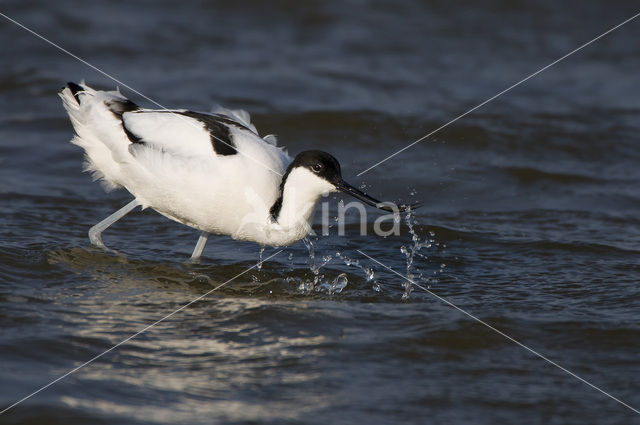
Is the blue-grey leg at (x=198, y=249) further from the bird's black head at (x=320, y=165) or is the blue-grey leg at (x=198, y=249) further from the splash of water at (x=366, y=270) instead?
the bird's black head at (x=320, y=165)

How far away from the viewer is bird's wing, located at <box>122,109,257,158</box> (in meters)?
6.15

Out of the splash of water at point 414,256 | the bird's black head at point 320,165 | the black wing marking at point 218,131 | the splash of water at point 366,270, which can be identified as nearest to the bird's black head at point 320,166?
the bird's black head at point 320,165

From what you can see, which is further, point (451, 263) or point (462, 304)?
point (451, 263)

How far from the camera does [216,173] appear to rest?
19.9 feet

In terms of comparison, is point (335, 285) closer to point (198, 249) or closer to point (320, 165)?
point (320, 165)

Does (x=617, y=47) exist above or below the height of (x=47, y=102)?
above

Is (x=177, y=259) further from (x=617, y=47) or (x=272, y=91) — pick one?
(x=617, y=47)

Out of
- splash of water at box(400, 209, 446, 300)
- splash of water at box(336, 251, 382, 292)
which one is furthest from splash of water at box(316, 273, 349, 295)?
splash of water at box(400, 209, 446, 300)

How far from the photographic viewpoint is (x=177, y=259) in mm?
7012

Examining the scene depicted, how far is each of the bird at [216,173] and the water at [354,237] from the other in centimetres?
57

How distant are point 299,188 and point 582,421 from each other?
98.3 inches

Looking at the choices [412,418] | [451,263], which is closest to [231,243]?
[451,263]

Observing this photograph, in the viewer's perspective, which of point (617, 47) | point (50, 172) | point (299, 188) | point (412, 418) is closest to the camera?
point (412, 418)

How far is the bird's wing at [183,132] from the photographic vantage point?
242 inches
